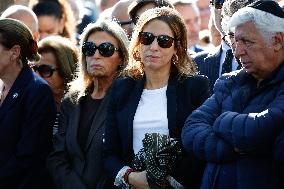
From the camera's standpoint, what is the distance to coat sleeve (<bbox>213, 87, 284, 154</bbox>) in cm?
436

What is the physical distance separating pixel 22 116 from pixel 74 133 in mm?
470

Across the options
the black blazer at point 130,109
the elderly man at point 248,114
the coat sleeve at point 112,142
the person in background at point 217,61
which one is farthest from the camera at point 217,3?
the elderly man at point 248,114

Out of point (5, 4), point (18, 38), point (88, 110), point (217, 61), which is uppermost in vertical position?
point (5, 4)

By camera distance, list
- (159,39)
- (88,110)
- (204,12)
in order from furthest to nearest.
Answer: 1. (204,12)
2. (88,110)
3. (159,39)

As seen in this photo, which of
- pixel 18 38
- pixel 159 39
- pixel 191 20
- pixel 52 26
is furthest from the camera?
pixel 191 20

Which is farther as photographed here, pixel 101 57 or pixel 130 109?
pixel 101 57

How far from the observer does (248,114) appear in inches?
175

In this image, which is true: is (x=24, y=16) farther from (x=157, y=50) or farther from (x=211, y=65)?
(x=157, y=50)

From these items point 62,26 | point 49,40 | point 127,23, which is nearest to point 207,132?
point 49,40

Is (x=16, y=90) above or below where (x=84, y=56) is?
below

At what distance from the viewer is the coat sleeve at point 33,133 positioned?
5.81 meters

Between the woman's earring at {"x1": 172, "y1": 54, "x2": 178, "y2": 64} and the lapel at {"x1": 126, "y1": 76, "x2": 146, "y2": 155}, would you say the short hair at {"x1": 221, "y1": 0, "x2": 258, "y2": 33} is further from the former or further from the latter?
the lapel at {"x1": 126, "y1": 76, "x2": 146, "y2": 155}

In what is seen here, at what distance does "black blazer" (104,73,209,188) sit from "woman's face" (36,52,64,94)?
1.26 metres

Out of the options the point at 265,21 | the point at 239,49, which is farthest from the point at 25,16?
the point at 265,21
